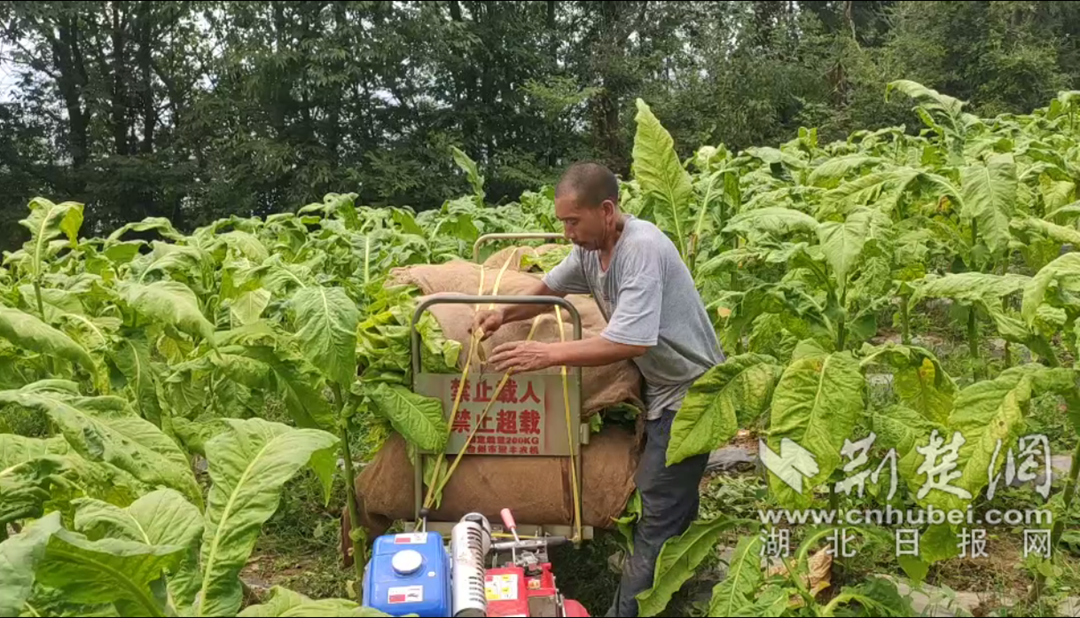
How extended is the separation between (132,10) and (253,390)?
21.4 m

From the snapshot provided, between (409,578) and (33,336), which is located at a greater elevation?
(33,336)

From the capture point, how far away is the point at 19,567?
161 cm

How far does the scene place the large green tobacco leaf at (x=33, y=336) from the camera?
252 cm

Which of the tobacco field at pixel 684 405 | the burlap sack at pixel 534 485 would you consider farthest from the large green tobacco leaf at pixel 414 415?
the burlap sack at pixel 534 485

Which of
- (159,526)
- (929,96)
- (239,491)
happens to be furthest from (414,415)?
(929,96)

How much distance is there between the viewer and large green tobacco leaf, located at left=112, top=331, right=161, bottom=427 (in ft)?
10.0

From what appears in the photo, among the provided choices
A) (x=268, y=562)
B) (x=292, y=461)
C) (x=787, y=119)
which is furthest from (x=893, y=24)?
(x=292, y=461)

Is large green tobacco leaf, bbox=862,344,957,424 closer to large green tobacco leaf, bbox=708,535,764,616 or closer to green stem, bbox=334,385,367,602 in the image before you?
large green tobacco leaf, bbox=708,535,764,616

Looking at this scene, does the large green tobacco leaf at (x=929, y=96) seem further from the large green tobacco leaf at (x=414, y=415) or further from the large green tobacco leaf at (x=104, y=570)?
the large green tobacco leaf at (x=104, y=570)

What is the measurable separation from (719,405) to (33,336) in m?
1.84

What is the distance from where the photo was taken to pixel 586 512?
3.12 meters

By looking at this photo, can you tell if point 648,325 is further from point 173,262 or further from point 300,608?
point 173,262

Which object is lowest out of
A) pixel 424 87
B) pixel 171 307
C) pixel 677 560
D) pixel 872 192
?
pixel 677 560

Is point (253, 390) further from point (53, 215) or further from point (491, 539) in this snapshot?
point (491, 539)
